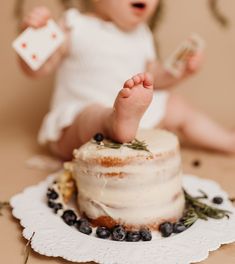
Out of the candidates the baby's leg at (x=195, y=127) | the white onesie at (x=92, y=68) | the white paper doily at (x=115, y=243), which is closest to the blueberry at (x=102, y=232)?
the white paper doily at (x=115, y=243)

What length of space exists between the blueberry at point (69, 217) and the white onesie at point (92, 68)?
0.37m

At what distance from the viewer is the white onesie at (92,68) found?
1529 mm

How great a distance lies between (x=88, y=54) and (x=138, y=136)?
0.41m

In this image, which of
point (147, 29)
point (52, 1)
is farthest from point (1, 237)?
point (52, 1)

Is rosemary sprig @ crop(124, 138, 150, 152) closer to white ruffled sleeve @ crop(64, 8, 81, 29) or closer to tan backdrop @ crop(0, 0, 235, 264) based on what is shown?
white ruffled sleeve @ crop(64, 8, 81, 29)

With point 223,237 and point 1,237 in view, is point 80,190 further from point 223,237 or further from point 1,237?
point 223,237

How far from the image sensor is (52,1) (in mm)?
1867

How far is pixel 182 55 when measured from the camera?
1610 mm

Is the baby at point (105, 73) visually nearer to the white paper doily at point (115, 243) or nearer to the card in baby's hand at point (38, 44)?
the card in baby's hand at point (38, 44)

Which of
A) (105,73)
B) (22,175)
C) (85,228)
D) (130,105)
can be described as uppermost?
(130,105)

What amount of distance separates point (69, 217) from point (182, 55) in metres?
0.65

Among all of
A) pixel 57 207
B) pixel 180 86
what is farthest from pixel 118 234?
pixel 180 86

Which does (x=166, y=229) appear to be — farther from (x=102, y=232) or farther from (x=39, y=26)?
(x=39, y=26)

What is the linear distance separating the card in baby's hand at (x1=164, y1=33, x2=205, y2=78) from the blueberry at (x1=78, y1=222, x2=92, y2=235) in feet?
2.08
